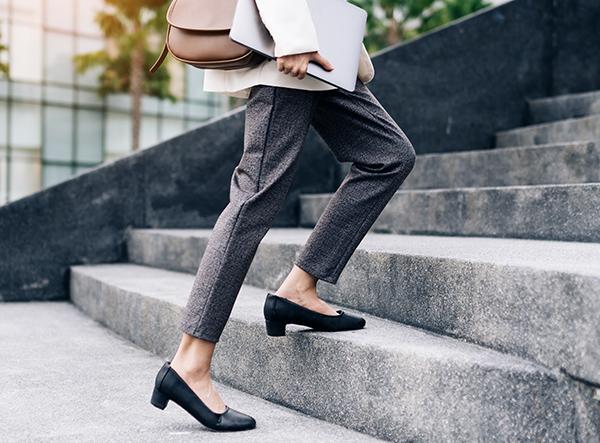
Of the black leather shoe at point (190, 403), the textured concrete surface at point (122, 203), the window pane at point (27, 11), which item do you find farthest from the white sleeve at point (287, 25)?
the window pane at point (27, 11)

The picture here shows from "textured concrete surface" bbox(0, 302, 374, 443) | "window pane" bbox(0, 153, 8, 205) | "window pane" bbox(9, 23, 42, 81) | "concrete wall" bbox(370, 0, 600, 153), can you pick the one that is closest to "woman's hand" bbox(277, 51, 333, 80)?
"textured concrete surface" bbox(0, 302, 374, 443)

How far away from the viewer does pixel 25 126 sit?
26406mm

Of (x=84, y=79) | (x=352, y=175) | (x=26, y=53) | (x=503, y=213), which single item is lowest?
(x=503, y=213)

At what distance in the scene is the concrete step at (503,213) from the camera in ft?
10.2

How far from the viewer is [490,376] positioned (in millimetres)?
1999

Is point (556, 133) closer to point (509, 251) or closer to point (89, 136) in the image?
point (509, 251)

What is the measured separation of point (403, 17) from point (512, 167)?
20566 mm

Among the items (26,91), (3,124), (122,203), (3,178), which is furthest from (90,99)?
(122,203)

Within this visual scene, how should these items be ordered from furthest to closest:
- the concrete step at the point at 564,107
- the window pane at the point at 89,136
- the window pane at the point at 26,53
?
the window pane at the point at 89,136 < the window pane at the point at 26,53 < the concrete step at the point at 564,107

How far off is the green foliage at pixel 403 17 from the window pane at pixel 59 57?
37.2 feet

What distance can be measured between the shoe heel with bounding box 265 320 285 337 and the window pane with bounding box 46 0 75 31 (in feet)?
88.3

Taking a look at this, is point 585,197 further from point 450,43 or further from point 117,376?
point 450,43

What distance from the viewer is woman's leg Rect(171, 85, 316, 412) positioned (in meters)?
2.27

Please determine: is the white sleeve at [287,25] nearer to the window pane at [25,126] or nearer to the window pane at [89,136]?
the window pane at [25,126]
